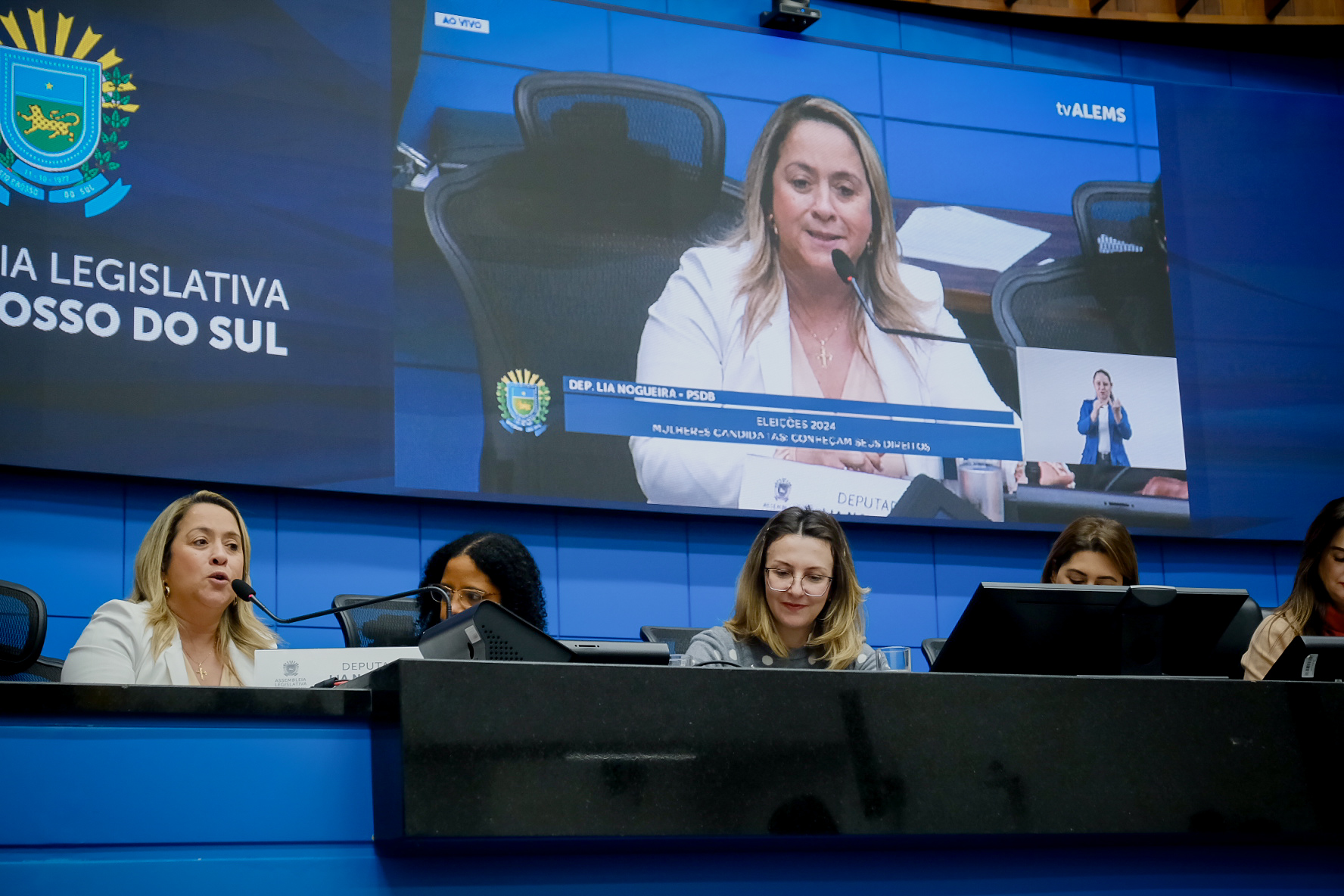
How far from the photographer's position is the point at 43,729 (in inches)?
51.1

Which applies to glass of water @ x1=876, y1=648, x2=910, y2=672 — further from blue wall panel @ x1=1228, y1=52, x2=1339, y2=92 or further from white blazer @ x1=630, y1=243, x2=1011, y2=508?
blue wall panel @ x1=1228, y1=52, x2=1339, y2=92

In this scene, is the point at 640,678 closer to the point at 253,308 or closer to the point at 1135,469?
the point at 253,308

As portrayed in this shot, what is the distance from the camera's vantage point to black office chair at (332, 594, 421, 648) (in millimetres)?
2713

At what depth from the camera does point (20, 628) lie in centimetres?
244

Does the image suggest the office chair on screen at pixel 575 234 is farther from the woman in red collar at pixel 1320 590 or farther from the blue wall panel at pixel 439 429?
the woman in red collar at pixel 1320 590

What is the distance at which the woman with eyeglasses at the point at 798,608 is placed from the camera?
2.33m

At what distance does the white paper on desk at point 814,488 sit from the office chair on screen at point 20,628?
72.9 inches

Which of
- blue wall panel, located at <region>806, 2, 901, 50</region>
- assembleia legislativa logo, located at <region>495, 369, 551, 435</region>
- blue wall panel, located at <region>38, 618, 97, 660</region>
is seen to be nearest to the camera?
A: blue wall panel, located at <region>38, 618, 97, 660</region>

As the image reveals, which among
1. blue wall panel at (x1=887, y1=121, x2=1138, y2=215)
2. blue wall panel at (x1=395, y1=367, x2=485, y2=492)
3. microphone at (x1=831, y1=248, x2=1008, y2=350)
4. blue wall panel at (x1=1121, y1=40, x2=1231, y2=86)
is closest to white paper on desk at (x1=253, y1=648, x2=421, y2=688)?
blue wall panel at (x1=395, y1=367, x2=485, y2=492)

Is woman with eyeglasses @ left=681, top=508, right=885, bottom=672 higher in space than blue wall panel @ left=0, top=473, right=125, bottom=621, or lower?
lower

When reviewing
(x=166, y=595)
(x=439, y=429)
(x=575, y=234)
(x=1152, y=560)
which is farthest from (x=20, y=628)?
(x=1152, y=560)

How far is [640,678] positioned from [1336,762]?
0.91 metres

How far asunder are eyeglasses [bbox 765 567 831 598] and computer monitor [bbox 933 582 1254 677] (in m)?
0.52

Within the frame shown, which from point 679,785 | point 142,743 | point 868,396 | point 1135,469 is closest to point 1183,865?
point 679,785
